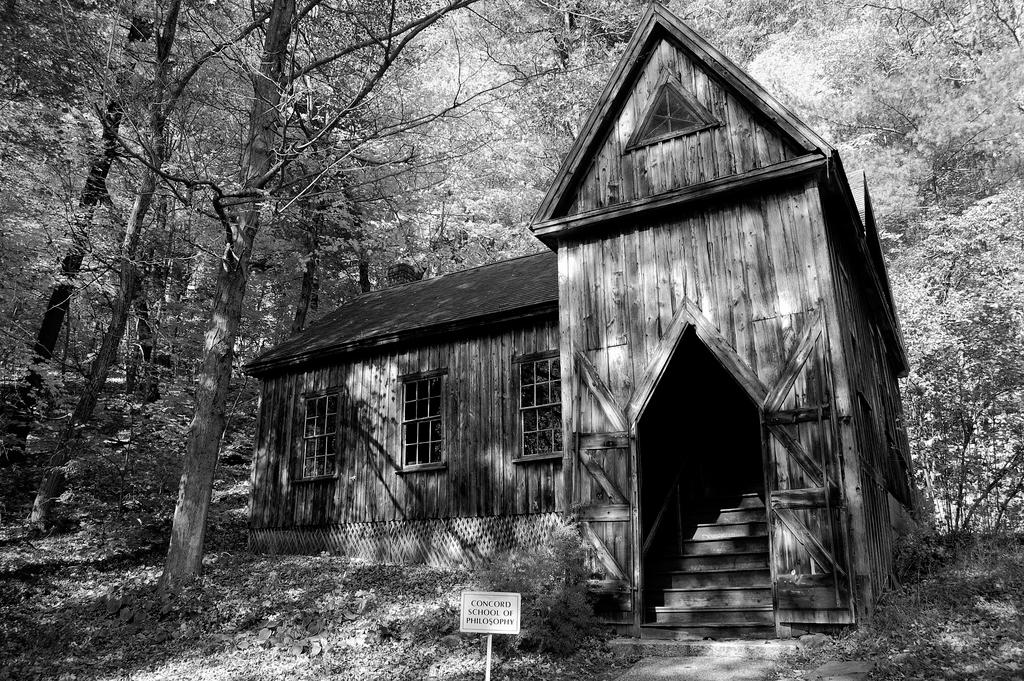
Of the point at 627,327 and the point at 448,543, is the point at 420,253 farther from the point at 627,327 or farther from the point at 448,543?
the point at 627,327

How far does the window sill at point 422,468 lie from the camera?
1376 cm

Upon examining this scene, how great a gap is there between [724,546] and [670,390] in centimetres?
281

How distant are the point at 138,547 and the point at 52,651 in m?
5.03

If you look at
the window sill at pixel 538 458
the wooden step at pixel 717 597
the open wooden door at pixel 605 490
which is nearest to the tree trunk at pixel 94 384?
the window sill at pixel 538 458

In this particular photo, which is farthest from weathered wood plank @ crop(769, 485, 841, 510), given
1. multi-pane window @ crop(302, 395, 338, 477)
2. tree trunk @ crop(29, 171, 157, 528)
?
tree trunk @ crop(29, 171, 157, 528)

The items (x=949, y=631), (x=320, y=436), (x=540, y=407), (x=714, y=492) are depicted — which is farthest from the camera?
(x=320, y=436)

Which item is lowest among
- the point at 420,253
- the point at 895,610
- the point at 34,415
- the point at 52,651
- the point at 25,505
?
the point at 52,651

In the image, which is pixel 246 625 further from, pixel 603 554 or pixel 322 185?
pixel 322 185

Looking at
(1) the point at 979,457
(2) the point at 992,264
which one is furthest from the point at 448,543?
(2) the point at 992,264

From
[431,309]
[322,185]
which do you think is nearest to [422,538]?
[431,309]

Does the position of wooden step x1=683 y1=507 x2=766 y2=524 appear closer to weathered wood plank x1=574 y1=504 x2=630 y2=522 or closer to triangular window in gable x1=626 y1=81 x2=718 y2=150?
weathered wood plank x1=574 y1=504 x2=630 y2=522

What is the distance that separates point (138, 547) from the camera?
14430mm

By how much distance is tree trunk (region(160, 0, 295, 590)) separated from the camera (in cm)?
1166

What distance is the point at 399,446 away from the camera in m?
14.5
